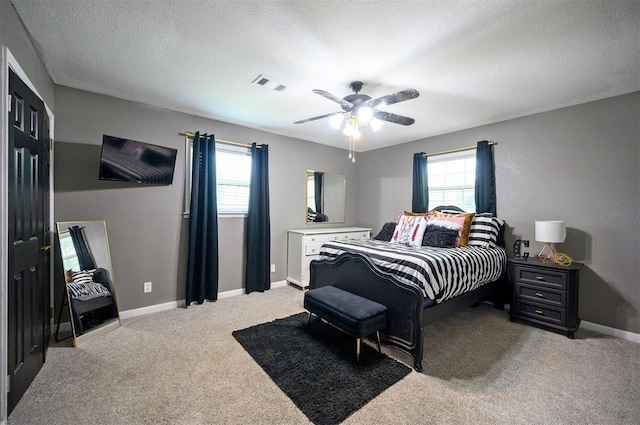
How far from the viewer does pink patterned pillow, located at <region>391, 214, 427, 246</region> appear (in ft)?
11.5

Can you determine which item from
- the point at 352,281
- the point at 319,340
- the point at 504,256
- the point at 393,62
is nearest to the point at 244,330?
the point at 319,340

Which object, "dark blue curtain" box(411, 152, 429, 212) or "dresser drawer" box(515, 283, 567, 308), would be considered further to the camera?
"dark blue curtain" box(411, 152, 429, 212)

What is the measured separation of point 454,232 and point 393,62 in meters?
2.19

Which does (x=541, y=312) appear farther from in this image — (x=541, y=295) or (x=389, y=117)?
(x=389, y=117)

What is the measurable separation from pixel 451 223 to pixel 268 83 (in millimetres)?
2785

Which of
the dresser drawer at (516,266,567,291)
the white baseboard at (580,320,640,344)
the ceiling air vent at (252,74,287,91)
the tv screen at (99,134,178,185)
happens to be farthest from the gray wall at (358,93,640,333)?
the tv screen at (99,134,178,185)

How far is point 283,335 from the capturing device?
2646 millimetres

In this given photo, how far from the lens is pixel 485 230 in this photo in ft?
11.3

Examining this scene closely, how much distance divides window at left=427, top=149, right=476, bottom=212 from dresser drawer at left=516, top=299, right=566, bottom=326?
143 cm

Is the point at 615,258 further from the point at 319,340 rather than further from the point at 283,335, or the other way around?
the point at 283,335

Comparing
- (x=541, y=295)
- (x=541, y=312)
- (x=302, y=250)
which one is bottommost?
(x=541, y=312)

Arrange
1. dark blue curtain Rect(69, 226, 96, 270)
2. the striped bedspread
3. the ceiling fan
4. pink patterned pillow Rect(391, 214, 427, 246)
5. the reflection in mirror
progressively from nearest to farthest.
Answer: the ceiling fan
the striped bedspread
dark blue curtain Rect(69, 226, 96, 270)
pink patterned pillow Rect(391, 214, 427, 246)
the reflection in mirror

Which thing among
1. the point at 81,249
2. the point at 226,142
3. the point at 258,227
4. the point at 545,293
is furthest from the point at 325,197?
the point at 81,249

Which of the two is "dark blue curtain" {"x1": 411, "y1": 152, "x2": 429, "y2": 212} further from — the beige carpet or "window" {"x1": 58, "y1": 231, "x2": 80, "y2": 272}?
"window" {"x1": 58, "y1": 231, "x2": 80, "y2": 272}
